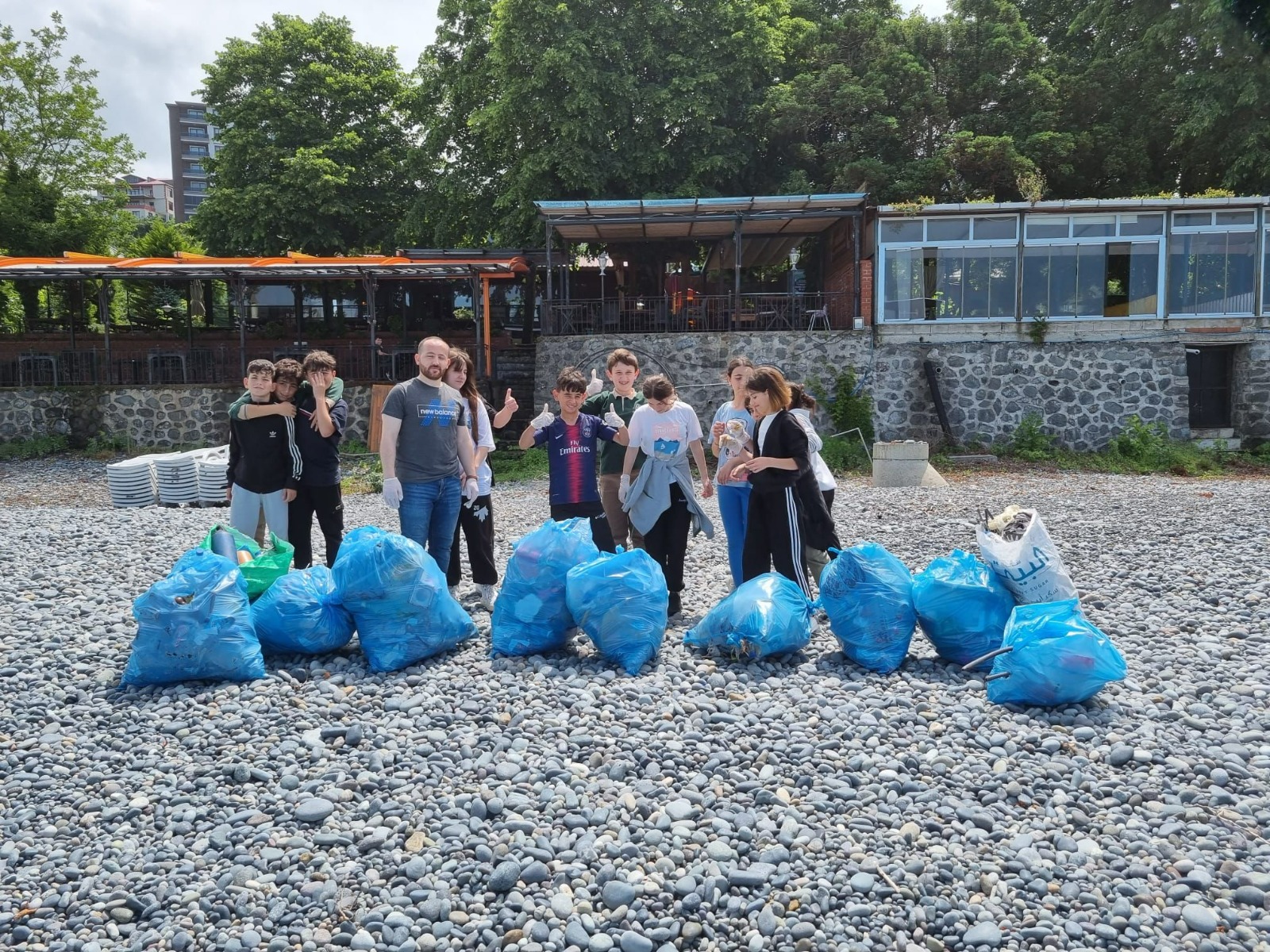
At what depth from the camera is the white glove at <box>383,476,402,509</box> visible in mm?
4922

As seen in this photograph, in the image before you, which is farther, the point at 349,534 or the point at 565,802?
the point at 349,534

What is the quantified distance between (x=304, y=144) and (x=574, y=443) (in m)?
20.3

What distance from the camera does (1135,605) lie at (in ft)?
18.9

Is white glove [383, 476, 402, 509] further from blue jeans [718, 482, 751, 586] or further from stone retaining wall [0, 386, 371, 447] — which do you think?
stone retaining wall [0, 386, 371, 447]

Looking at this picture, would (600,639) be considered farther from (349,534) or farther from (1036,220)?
(1036,220)

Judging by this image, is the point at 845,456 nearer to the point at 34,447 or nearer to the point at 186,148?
the point at 34,447

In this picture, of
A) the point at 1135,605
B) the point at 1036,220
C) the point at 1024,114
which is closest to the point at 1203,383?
the point at 1036,220

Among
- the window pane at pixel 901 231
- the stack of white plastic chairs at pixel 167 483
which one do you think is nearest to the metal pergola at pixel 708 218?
the window pane at pixel 901 231

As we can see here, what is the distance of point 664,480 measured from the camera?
5359 millimetres

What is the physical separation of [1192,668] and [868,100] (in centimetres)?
1742

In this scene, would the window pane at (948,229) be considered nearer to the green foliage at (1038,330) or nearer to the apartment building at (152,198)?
the green foliage at (1038,330)

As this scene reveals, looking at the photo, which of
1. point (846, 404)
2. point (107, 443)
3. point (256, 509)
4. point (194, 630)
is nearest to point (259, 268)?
point (107, 443)

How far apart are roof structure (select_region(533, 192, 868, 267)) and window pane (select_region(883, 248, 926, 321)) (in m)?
1.23

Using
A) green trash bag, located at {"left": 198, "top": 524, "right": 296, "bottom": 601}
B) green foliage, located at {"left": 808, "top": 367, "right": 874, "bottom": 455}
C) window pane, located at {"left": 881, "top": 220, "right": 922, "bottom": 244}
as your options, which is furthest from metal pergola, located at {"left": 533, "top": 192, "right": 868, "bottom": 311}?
green trash bag, located at {"left": 198, "top": 524, "right": 296, "bottom": 601}
